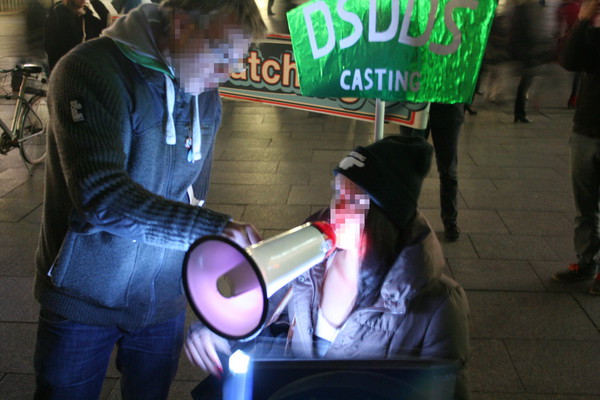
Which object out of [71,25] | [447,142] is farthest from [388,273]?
[71,25]

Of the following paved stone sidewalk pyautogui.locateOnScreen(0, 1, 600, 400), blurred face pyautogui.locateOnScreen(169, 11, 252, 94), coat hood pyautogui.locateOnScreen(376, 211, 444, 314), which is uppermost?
blurred face pyautogui.locateOnScreen(169, 11, 252, 94)

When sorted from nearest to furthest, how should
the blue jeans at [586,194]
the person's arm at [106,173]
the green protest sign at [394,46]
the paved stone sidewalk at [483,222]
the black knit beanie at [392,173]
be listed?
the person's arm at [106,173] → the black knit beanie at [392,173] → the green protest sign at [394,46] → the paved stone sidewalk at [483,222] → the blue jeans at [586,194]

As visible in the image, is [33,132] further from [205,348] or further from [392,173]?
[392,173]

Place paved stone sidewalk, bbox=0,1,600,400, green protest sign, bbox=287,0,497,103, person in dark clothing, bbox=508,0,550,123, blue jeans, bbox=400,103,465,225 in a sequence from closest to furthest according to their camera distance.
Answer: person in dark clothing, bbox=508,0,550,123, green protest sign, bbox=287,0,497,103, paved stone sidewalk, bbox=0,1,600,400, blue jeans, bbox=400,103,465,225

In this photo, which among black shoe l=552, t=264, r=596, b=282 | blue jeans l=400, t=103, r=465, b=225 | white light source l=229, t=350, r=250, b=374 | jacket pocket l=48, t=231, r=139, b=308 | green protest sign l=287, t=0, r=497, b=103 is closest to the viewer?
white light source l=229, t=350, r=250, b=374

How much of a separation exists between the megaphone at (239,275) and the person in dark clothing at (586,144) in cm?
323

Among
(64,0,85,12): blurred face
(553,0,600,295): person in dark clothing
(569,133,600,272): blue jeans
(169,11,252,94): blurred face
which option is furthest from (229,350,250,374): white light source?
(64,0,85,12): blurred face

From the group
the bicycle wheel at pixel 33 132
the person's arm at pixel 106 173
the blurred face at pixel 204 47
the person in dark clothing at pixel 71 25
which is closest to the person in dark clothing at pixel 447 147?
the blurred face at pixel 204 47

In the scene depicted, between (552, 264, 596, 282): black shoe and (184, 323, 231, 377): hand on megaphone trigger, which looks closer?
(184, 323, 231, 377): hand on megaphone trigger

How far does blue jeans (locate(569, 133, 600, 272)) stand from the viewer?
3.97m

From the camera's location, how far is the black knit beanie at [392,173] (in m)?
1.73

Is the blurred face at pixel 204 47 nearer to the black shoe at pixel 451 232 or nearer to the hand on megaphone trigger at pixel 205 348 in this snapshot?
the hand on megaphone trigger at pixel 205 348

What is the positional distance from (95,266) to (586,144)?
12.1 ft

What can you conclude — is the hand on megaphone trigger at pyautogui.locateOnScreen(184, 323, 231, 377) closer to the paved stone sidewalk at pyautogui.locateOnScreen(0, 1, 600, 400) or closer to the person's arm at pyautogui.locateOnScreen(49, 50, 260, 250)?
the person's arm at pyautogui.locateOnScreen(49, 50, 260, 250)
